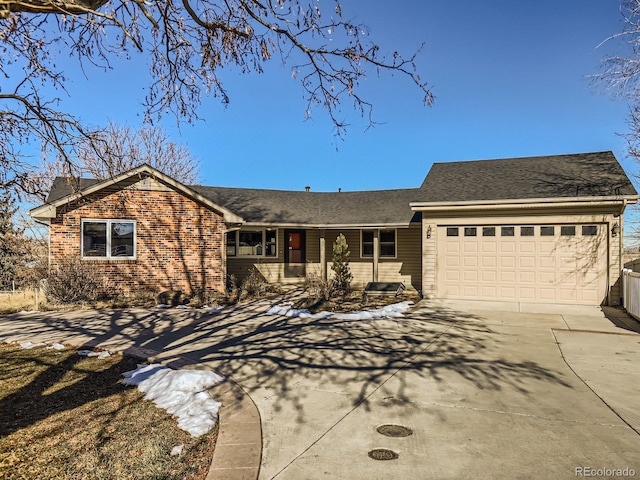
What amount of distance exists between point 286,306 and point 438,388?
7.98m

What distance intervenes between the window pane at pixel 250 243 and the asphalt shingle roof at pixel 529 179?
778cm

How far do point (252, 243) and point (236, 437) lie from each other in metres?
15.3

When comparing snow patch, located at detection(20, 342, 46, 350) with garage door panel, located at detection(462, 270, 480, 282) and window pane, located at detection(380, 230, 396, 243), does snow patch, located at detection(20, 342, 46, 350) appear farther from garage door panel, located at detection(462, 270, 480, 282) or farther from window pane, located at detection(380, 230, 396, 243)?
window pane, located at detection(380, 230, 396, 243)

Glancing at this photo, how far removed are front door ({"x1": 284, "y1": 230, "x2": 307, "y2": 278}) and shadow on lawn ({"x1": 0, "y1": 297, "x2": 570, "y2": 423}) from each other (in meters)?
6.99

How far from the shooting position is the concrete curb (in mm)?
3363

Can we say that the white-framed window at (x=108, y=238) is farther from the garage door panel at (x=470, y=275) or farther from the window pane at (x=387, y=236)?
the garage door panel at (x=470, y=275)

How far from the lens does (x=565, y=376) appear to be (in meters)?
6.11

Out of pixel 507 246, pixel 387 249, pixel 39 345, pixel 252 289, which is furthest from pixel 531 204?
pixel 39 345

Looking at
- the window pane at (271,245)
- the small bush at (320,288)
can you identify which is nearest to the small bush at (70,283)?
the small bush at (320,288)

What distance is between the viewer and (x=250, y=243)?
1902 cm

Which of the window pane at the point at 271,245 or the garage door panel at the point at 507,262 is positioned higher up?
the window pane at the point at 271,245

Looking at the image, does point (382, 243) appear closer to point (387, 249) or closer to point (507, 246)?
point (387, 249)

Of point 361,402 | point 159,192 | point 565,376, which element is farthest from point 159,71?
point 159,192

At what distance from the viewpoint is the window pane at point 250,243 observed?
1891 cm
